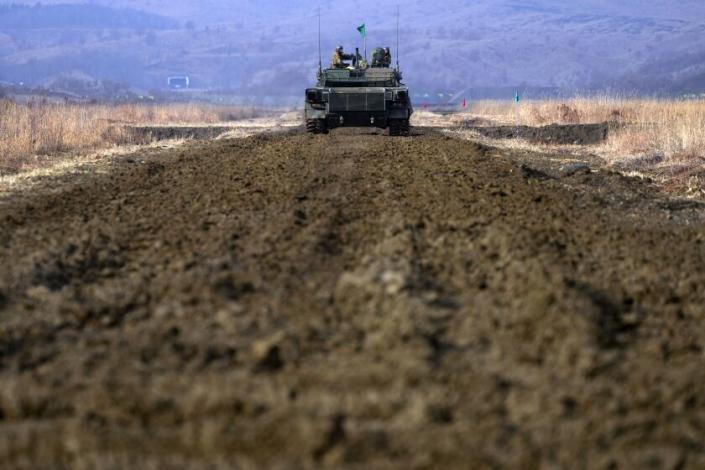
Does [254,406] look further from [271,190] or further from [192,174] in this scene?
[192,174]

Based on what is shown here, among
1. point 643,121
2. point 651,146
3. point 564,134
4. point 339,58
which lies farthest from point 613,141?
point 339,58

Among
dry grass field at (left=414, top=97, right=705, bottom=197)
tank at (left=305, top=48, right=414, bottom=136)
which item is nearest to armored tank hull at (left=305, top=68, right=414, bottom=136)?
tank at (left=305, top=48, right=414, bottom=136)

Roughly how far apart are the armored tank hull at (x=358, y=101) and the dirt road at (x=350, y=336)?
1524 centimetres

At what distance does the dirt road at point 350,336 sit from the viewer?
3961 millimetres

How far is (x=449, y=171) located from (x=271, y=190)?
3366 millimetres

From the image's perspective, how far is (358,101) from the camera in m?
25.6

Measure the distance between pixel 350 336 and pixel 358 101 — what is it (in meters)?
20.5

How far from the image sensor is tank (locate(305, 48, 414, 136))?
83.9 feet

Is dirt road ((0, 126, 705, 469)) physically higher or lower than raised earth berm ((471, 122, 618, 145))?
lower

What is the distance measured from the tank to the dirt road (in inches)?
600

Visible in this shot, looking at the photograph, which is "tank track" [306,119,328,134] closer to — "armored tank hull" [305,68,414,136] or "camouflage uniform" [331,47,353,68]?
"armored tank hull" [305,68,414,136]

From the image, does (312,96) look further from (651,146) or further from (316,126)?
(651,146)

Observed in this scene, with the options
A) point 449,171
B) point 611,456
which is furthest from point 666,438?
point 449,171

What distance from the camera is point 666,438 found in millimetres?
4066
